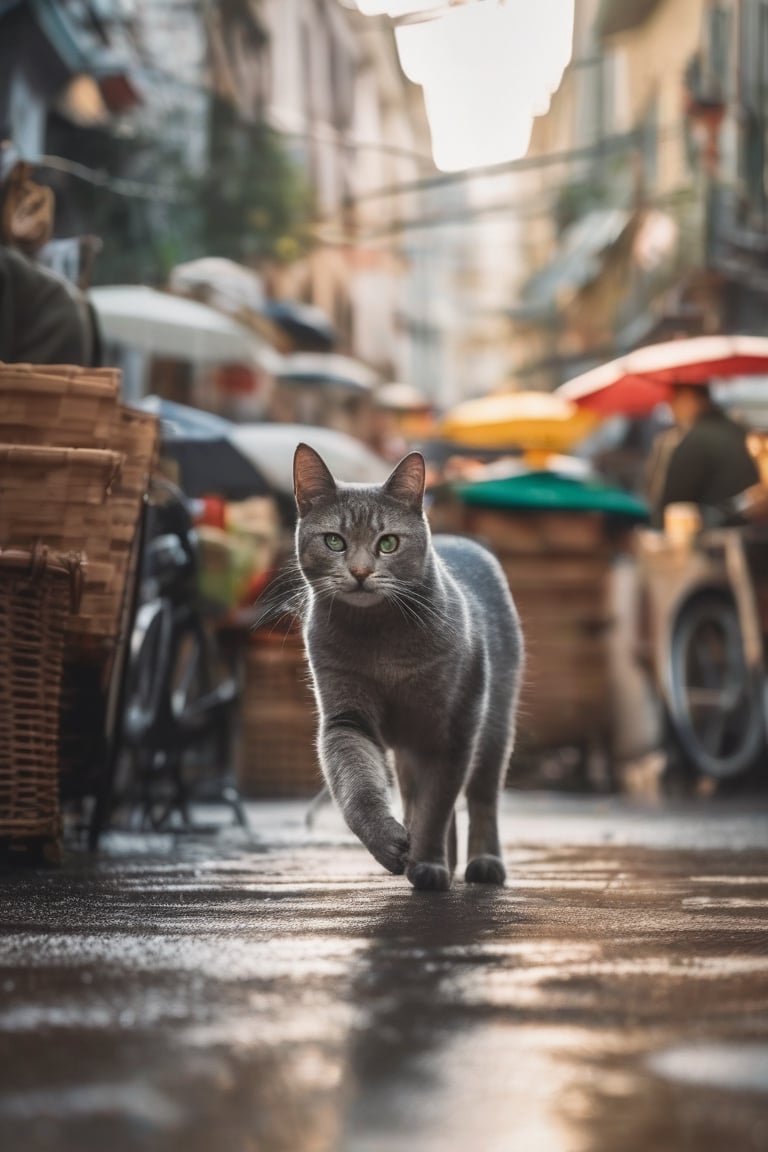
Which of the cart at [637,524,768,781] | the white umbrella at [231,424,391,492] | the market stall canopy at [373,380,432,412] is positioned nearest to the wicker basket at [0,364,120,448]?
the cart at [637,524,768,781]

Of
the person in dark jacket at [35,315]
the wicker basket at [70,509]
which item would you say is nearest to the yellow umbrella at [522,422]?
the person in dark jacket at [35,315]

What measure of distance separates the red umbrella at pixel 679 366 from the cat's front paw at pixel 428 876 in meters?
8.28

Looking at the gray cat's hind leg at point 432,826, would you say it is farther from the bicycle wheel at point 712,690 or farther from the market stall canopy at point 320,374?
the market stall canopy at point 320,374

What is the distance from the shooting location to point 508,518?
500 inches

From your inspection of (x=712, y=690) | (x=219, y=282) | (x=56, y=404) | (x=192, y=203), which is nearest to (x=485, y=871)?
(x=56, y=404)

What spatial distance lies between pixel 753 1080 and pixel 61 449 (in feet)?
10.2

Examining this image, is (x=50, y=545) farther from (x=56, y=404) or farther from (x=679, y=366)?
(x=679, y=366)

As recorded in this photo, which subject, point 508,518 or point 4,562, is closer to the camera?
point 4,562

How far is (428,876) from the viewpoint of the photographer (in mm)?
4051

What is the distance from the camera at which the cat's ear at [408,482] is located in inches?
174

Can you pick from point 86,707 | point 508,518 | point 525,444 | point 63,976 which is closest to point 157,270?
point 525,444

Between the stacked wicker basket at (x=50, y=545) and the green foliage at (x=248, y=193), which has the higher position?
the green foliage at (x=248, y=193)

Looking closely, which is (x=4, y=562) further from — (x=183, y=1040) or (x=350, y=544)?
(x=183, y=1040)

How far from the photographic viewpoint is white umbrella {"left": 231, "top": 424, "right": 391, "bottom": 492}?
1378 cm
